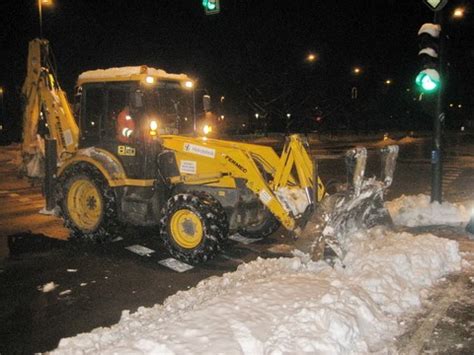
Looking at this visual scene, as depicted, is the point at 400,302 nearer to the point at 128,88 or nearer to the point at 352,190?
the point at 352,190

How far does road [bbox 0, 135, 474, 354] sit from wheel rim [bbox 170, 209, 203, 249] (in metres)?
0.44

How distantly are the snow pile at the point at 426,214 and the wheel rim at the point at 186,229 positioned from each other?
4487 mm

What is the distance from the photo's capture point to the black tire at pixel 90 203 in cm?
859

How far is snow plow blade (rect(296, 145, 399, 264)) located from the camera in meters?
7.04

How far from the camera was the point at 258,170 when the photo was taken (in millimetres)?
7805

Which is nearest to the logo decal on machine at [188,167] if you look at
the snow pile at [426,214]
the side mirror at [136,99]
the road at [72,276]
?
the side mirror at [136,99]

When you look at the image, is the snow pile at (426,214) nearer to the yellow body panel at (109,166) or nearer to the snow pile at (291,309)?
the snow pile at (291,309)

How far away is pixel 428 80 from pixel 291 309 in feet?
22.7

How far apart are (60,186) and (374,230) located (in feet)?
18.7

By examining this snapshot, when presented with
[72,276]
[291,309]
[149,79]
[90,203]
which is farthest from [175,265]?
[149,79]

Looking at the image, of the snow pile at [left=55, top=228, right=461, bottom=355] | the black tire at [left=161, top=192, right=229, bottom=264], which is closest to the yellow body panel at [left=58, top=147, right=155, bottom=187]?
the black tire at [left=161, top=192, right=229, bottom=264]

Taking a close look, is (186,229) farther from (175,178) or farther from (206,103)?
(206,103)

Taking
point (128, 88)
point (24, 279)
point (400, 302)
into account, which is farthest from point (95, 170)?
point (400, 302)

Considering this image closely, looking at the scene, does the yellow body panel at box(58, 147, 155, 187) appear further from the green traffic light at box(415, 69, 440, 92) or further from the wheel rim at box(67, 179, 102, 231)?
the green traffic light at box(415, 69, 440, 92)
